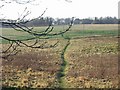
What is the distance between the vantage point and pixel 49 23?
8.70 feet

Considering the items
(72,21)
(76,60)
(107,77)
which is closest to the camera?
(72,21)

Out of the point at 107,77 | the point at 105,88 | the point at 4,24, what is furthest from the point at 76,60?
the point at 4,24

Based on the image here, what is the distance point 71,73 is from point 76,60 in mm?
5714

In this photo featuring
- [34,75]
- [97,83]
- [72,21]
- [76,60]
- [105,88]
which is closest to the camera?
[72,21]

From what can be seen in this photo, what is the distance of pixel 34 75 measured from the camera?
52.4 ft

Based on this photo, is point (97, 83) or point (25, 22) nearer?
point (25, 22)

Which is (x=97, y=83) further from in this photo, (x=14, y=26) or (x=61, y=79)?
(x=14, y=26)

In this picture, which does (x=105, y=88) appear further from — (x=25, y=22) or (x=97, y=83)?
(x=25, y=22)

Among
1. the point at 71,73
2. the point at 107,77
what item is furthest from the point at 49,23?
the point at 71,73

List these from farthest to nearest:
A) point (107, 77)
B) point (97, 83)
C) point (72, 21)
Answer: point (107, 77) → point (97, 83) → point (72, 21)

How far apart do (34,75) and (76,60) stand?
21.6 ft

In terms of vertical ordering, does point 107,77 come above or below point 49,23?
below

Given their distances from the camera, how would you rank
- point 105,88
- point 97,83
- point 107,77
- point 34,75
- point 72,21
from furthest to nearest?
1. point 34,75
2. point 107,77
3. point 97,83
4. point 105,88
5. point 72,21

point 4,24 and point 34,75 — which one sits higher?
point 4,24
